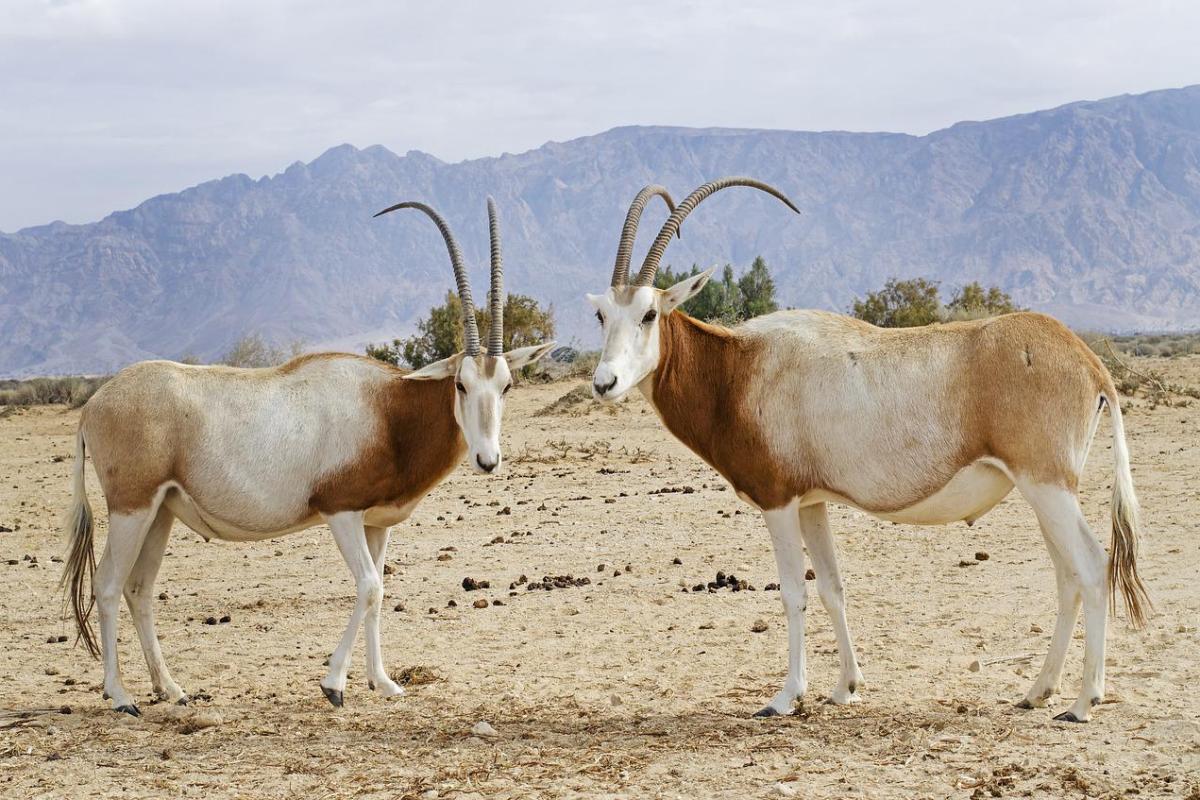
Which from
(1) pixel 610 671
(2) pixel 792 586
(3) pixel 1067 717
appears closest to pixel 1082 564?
(3) pixel 1067 717

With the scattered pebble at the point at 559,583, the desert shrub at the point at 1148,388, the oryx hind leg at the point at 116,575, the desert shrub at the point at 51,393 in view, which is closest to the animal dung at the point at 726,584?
the scattered pebble at the point at 559,583

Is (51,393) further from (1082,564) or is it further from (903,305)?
(1082,564)

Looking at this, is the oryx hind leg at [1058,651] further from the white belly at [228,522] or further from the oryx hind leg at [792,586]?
the white belly at [228,522]

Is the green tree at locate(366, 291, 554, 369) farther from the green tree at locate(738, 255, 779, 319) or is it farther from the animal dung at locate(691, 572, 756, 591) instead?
the animal dung at locate(691, 572, 756, 591)

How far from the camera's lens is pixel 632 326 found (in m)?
8.05

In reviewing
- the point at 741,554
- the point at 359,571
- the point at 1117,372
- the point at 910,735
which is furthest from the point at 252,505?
the point at 1117,372

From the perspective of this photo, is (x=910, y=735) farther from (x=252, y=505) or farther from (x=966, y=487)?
(x=252, y=505)

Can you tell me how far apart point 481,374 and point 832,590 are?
2671 mm

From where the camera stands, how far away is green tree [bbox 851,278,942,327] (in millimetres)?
36125

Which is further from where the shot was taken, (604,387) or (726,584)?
(726,584)

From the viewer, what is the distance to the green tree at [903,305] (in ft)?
119

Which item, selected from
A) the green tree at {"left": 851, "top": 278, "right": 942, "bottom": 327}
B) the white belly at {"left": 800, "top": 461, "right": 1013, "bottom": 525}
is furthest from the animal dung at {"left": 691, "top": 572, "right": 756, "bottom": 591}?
the green tree at {"left": 851, "top": 278, "right": 942, "bottom": 327}

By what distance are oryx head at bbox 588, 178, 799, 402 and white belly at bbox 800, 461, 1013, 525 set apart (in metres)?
1.39

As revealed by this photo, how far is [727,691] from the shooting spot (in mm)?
8328
